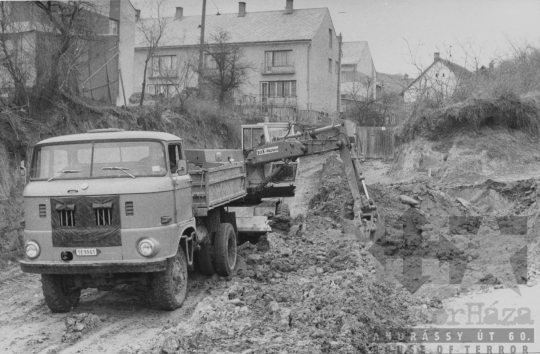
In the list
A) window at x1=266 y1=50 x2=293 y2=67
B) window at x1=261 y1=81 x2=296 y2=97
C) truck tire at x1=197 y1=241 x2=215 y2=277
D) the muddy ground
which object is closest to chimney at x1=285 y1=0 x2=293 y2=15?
window at x1=266 y1=50 x2=293 y2=67

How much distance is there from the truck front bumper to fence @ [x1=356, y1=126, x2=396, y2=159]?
1330 inches

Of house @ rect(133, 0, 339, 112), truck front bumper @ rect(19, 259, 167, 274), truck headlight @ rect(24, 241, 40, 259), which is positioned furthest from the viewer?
house @ rect(133, 0, 339, 112)

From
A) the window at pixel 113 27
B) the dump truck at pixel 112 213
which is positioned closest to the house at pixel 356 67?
the window at pixel 113 27

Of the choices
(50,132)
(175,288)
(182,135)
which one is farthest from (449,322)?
(182,135)

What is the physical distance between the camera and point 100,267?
9.43 meters

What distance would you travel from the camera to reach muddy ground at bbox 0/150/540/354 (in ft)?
28.0

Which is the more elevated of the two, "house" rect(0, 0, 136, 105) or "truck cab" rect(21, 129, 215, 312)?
"house" rect(0, 0, 136, 105)

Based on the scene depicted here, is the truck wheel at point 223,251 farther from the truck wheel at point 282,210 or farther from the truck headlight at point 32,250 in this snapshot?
the truck wheel at point 282,210

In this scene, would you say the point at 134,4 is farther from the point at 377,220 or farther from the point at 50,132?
the point at 377,220

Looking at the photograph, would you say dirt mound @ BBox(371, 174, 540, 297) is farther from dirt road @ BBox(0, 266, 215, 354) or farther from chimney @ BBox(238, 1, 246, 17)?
chimney @ BBox(238, 1, 246, 17)

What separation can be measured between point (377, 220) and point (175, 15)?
41.4 metres

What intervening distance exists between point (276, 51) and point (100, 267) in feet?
131

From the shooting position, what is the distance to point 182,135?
26.2 meters

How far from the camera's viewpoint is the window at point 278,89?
47.8 m
